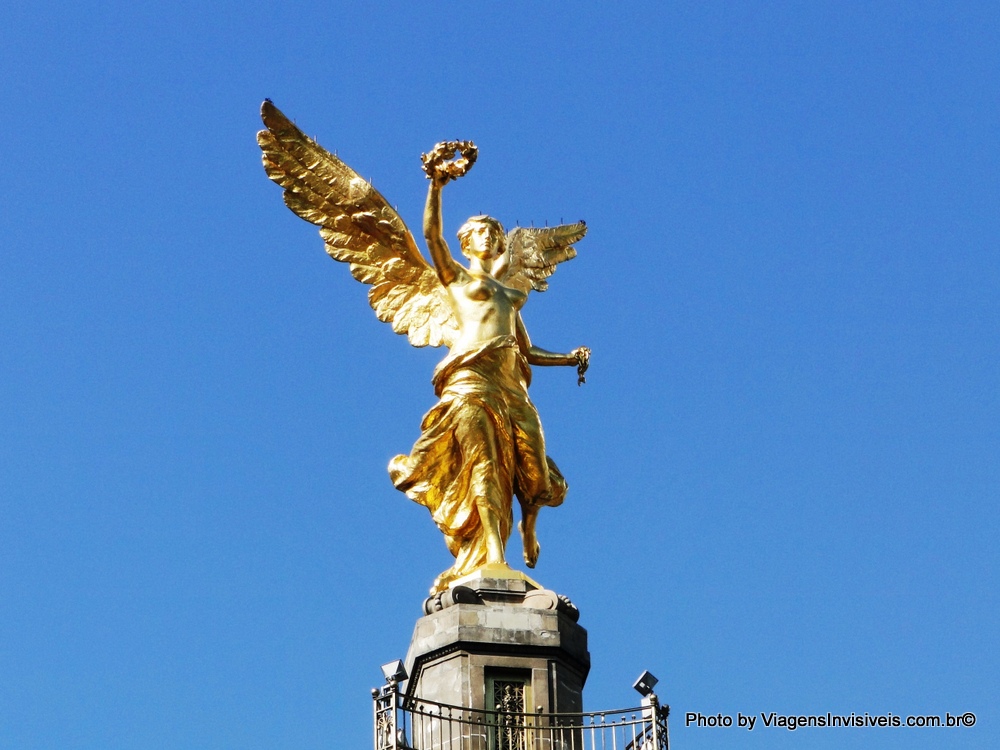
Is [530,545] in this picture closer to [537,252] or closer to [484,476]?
[484,476]

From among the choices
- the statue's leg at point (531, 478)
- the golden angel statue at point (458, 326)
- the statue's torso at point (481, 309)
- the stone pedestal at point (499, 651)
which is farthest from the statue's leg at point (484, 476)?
the statue's torso at point (481, 309)

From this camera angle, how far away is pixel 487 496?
1251 inches

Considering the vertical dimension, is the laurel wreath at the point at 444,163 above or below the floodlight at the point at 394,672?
above

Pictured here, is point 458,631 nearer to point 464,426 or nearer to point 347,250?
point 464,426

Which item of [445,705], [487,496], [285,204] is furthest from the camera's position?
[285,204]

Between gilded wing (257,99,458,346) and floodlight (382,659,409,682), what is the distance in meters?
6.56

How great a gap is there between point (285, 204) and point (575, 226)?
4649mm

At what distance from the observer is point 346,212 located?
111ft

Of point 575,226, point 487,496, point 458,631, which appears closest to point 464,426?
point 487,496

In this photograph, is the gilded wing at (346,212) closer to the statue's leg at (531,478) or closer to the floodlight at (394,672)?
the statue's leg at (531,478)

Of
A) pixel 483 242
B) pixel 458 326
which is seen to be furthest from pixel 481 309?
pixel 483 242

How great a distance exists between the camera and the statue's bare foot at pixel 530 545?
32.4 m

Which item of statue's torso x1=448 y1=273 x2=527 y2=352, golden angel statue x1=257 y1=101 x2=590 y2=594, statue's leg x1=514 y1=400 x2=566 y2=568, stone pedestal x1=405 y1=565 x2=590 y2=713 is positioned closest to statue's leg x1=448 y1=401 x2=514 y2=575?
golden angel statue x1=257 y1=101 x2=590 y2=594

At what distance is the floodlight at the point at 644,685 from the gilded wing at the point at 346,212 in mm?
7244
